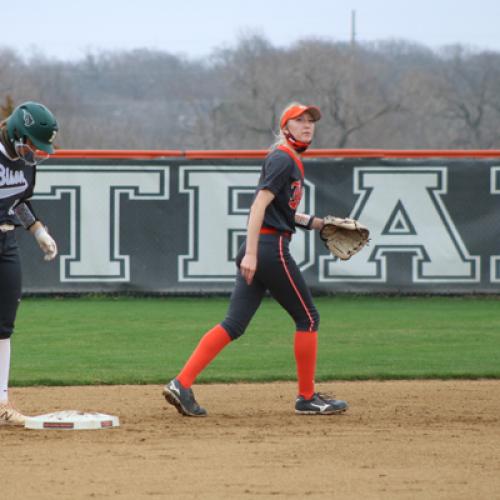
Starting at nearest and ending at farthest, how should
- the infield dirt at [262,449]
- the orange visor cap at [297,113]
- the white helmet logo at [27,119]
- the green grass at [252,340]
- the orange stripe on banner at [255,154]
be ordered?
the infield dirt at [262,449]
the white helmet logo at [27,119]
the orange visor cap at [297,113]
the green grass at [252,340]
the orange stripe on banner at [255,154]

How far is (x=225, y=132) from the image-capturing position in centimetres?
5622

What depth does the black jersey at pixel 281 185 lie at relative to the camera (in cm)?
636

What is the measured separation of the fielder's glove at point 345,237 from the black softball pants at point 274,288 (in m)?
0.58

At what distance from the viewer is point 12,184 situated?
6.23 metres

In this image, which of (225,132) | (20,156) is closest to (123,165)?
(20,156)

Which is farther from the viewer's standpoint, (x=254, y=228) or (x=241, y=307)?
(x=241, y=307)

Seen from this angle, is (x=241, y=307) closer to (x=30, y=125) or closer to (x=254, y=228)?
(x=254, y=228)

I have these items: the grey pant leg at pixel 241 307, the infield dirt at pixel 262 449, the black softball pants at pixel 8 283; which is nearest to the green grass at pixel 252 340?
the infield dirt at pixel 262 449

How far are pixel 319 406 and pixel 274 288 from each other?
77 centimetres

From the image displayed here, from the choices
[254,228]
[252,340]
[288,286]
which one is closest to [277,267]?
[288,286]

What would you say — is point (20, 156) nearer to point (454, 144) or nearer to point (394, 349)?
point (394, 349)

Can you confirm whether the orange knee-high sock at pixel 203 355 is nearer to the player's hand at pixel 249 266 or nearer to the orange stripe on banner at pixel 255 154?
the player's hand at pixel 249 266

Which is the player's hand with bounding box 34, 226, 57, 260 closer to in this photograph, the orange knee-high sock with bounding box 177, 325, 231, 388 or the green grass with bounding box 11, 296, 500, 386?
the orange knee-high sock with bounding box 177, 325, 231, 388

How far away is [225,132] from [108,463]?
51334 mm
